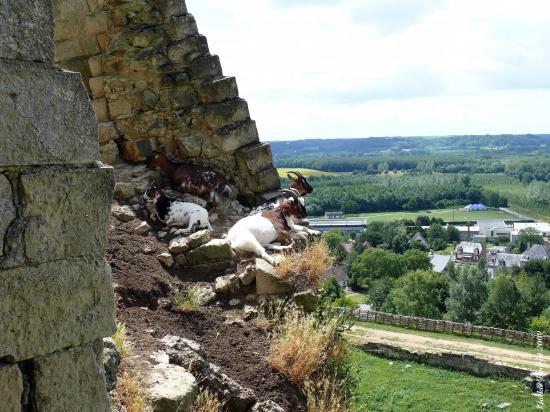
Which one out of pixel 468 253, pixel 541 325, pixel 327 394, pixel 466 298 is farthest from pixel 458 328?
pixel 468 253

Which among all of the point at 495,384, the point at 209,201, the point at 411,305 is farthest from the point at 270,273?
the point at 411,305

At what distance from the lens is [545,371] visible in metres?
20.2

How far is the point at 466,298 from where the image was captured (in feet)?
128

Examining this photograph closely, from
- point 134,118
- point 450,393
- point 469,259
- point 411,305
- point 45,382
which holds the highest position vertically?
point 134,118

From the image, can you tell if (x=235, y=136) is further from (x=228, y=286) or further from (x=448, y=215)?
(x=448, y=215)

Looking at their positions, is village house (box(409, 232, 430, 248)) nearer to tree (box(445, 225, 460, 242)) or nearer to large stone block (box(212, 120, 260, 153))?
tree (box(445, 225, 460, 242))

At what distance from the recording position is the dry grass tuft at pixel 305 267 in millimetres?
6738

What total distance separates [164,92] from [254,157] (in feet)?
5.51

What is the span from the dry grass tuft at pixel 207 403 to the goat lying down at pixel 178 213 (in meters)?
3.17

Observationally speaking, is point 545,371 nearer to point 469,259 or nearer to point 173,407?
point 173,407

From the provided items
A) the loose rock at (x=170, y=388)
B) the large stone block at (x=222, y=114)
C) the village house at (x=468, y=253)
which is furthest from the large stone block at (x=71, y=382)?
the village house at (x=468, y=253)

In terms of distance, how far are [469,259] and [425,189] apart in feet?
192

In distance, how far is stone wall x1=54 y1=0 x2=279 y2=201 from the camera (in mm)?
9070

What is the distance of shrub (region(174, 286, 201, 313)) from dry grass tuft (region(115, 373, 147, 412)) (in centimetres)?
188
